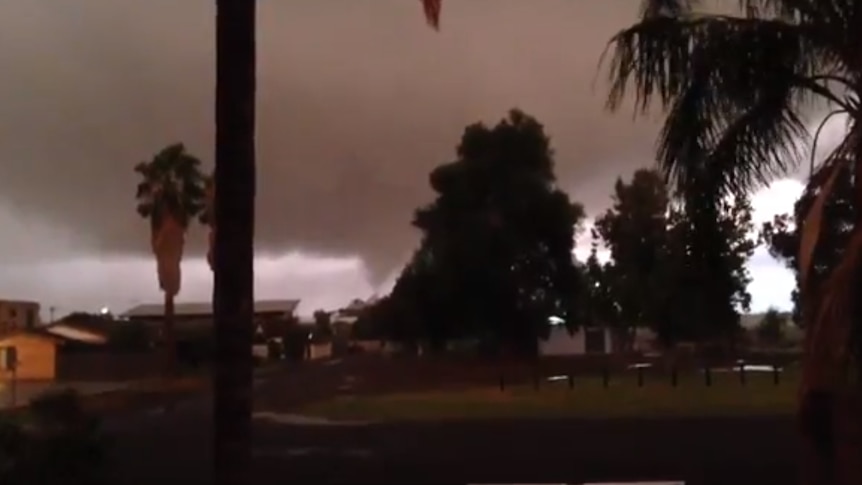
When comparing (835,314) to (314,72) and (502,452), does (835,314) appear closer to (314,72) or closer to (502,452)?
(502,452)

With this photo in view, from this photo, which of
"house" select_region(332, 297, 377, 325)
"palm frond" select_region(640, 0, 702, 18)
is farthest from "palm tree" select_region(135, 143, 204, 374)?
"palm frond" select_region(640, 0, 702, 18)

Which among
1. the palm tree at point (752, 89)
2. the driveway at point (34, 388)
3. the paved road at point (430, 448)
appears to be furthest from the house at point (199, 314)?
the palm tree at point (752, 89)

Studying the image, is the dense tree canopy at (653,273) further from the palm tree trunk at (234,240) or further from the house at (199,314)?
the palm tree trunk at (234,240)

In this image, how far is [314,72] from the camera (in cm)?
1650

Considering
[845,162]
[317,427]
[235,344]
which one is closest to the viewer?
[235,344]

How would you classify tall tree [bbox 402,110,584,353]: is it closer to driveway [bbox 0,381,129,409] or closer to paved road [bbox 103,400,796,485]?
paved road [bbox 103,400,796,485]

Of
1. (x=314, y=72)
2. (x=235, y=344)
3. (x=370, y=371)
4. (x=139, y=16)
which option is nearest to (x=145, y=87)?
(x=139, y=16)

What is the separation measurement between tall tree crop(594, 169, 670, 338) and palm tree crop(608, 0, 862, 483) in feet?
16.9

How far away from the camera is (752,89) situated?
10375mm

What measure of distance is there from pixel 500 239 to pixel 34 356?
5538 mm

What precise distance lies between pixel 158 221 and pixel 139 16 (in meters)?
2.59

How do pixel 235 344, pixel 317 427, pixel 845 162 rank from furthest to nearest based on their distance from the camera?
pixel 317 427 < pixel 845 162 < pixel 235 344

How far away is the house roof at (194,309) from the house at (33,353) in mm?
926

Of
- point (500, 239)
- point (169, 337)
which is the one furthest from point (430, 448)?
point (169, 337)
